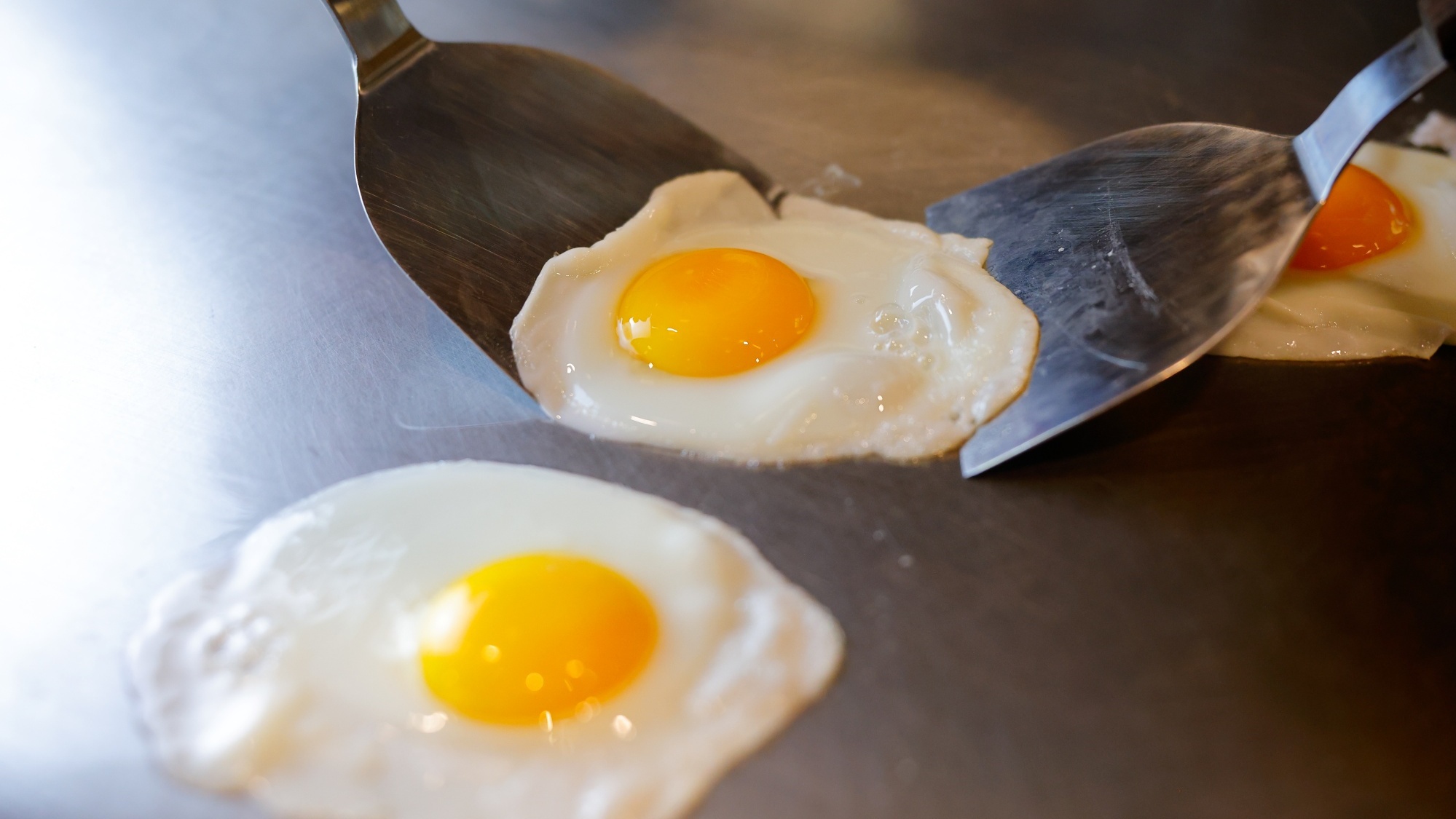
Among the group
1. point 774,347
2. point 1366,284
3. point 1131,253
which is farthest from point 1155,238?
point 774,347

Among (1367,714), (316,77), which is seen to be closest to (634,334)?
(1367,714)

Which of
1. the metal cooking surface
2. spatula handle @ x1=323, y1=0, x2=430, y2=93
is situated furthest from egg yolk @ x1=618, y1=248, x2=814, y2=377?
spatula handle @ x1=323, y1=0, x2=430, y2=93

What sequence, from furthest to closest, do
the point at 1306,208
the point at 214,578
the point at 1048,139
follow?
the point at 1048,139 → the point at 1306,208 → the point at 214,578

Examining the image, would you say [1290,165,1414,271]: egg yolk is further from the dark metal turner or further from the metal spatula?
the metal spatula

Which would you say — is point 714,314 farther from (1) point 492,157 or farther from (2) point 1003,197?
(2) point 1003,197

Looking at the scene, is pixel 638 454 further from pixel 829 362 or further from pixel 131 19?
pixel 131 19

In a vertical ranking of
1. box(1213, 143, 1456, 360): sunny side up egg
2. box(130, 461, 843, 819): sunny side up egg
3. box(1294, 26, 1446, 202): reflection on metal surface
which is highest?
box(1294, 26, 1446, 202): reflection on metal surface
